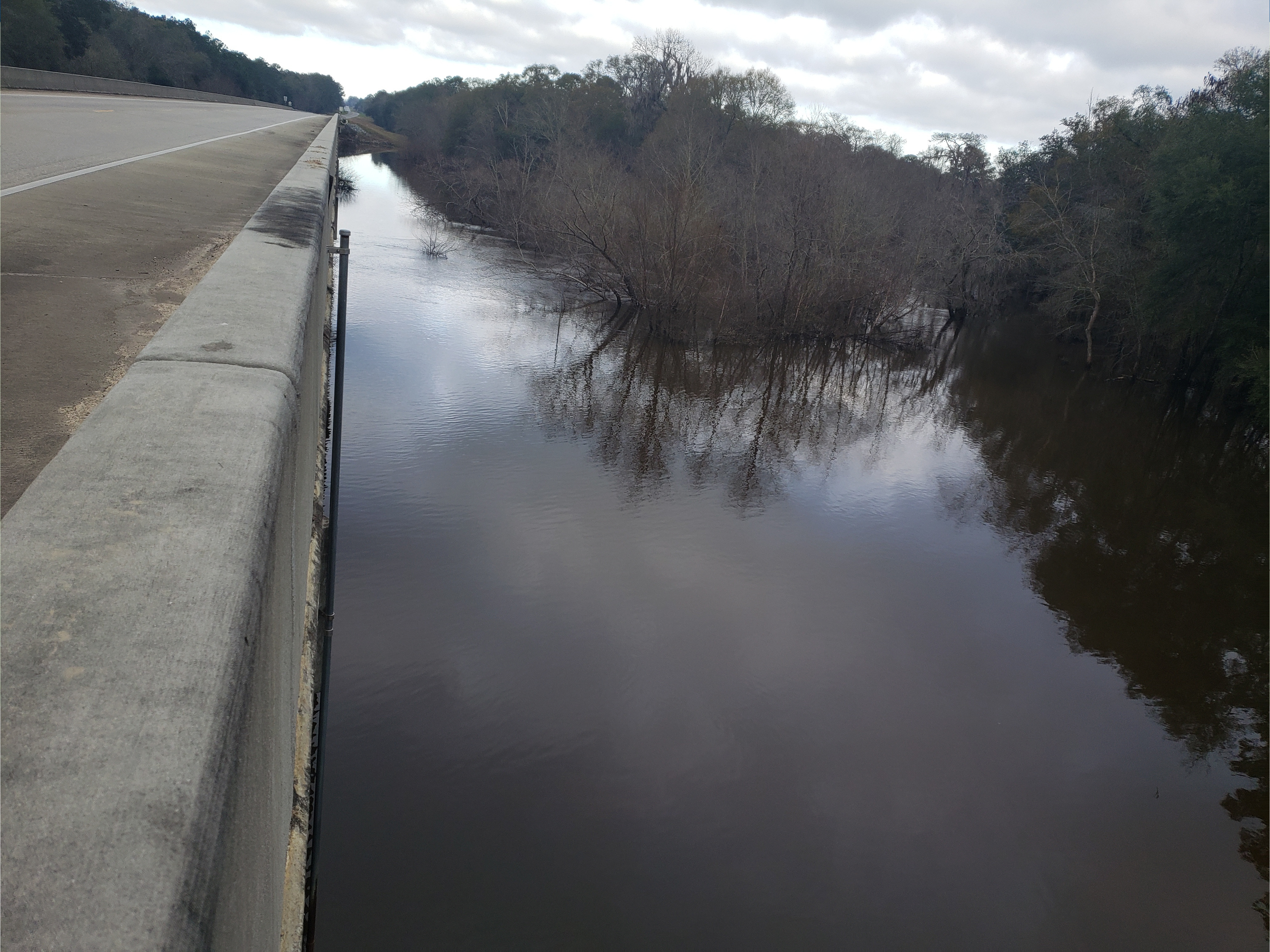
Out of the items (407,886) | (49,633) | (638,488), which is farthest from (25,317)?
(638,488)

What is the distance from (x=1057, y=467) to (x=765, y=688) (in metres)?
11.1

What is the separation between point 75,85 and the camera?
27172mm

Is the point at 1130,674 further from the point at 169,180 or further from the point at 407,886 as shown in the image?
the point at 169,180

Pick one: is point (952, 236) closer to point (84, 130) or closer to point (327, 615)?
point (84, 130)

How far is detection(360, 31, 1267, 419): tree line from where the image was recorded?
20.0 m

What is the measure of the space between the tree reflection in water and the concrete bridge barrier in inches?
317

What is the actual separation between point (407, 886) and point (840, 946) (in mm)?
3040

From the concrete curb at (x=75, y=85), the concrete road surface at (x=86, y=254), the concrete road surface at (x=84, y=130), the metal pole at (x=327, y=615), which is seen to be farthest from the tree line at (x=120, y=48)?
the metal pole at (x=327, y=615)

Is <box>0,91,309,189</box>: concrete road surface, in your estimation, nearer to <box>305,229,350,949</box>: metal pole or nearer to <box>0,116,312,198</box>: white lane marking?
A: <box>0,116,312,198</box>: white lane marking

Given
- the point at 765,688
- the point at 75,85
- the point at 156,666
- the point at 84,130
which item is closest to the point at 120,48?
the point at 75,85

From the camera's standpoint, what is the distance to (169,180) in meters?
Answer: 9.59

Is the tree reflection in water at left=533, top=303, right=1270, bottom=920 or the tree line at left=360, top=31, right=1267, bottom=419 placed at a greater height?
the tree line at left=360, top=31, right=1267, bottom=419

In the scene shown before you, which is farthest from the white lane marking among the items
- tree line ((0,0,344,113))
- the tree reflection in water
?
tree line ((0,0,344,113))

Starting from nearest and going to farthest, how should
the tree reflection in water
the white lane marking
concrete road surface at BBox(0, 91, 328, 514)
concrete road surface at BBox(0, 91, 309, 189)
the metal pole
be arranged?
concrete road surface at BBox(0, 91, 328, 514) < the metal pole < the white lane marking < concrete road surface at BBox(0, 91, 309, 189) < the tree reflection in water
